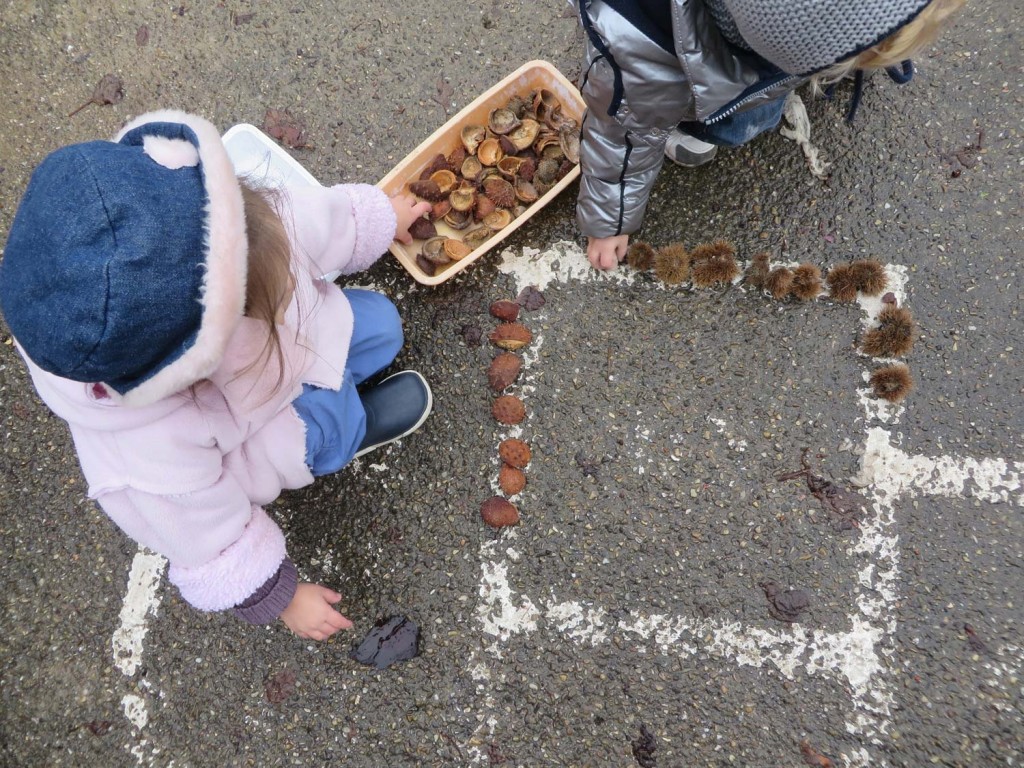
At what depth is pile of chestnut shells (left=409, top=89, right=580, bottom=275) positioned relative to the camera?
225cm

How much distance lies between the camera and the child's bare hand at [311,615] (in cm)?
194

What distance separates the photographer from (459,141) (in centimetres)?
237

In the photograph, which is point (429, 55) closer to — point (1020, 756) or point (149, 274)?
point (149, 274)

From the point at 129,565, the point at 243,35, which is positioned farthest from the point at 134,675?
the point at 243,35

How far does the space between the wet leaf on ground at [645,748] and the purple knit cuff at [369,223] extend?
1.71 metres

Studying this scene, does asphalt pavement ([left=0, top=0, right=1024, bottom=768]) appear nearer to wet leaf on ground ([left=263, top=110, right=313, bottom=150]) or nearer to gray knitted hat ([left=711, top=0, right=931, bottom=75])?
wet leaf on ground ([left=263, top=110, right=313, bottom=150])

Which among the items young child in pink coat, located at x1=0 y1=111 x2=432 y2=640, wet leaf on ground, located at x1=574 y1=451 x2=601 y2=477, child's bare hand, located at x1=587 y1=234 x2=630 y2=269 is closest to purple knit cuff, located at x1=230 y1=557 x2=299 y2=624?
young child in pink coat, located at x1=0 y1=111 x2=432 y2=640

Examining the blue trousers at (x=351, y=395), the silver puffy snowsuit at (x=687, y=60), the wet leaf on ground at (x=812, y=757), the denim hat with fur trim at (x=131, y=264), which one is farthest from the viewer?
the wet leaf on ground at (x=812, y=757)

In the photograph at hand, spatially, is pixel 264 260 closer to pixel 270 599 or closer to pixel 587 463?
pixel 270 599

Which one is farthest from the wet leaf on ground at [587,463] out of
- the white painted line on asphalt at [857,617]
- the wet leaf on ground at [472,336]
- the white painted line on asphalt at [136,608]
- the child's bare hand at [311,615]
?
the white painted line on asphalt at [136,608]

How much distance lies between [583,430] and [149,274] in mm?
1498

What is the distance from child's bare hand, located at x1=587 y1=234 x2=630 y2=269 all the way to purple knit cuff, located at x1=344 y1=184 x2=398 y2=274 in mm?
680

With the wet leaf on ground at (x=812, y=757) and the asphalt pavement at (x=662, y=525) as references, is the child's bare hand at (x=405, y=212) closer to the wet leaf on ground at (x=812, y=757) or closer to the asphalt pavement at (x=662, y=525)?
the asphalt pavement at (x=662, y=525)

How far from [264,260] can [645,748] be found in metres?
1.82
